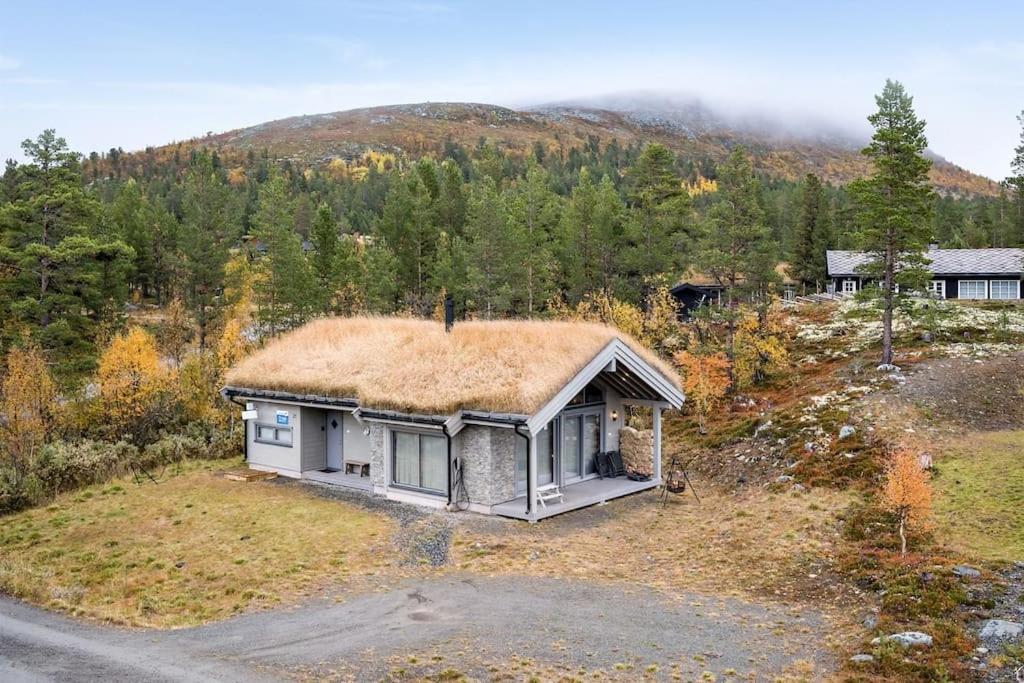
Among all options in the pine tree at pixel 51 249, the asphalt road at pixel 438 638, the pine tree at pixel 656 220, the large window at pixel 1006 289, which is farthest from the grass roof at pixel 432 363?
the large window at pixel 1006 289

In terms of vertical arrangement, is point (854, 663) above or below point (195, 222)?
below

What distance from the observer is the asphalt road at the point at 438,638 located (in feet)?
36.4

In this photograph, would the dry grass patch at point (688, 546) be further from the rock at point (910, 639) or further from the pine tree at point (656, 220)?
the pine tree at point (656, 220)

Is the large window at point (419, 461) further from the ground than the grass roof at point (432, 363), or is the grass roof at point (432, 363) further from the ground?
the grass roof at point (432, 363)

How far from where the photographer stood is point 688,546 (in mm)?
17375

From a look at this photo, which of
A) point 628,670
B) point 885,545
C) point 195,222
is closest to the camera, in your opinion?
point 628,670

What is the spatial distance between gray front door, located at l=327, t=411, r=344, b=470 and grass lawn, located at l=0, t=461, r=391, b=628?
2.07m

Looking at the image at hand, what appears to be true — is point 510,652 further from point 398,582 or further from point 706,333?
point 706,333

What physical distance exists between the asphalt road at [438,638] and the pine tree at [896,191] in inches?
840

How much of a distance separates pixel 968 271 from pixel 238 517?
52309mm

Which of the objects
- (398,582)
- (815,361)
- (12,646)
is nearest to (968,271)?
(815,361)

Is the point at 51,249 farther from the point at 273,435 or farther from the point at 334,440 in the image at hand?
the point at 334,440

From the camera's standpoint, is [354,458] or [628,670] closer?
[628,670]

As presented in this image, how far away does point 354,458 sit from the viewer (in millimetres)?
23859
